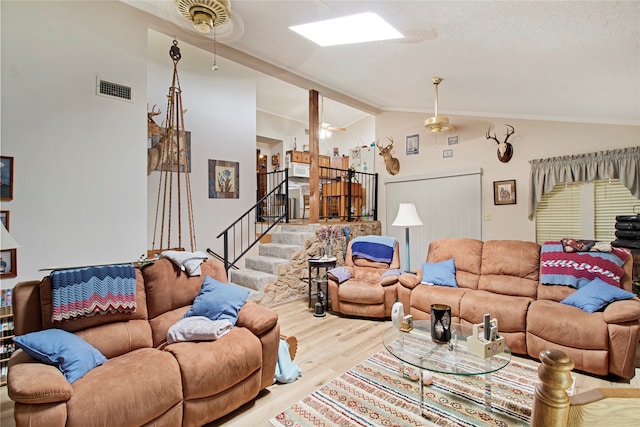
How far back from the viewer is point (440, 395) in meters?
2.30

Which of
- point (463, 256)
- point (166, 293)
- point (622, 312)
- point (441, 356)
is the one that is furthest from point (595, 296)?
point (166, 293)

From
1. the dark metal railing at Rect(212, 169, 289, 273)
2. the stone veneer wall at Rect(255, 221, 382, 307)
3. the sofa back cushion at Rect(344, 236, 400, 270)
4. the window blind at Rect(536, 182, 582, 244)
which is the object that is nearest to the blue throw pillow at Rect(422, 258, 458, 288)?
the sofa back cushion at Rect(344, 236, 400, 270)

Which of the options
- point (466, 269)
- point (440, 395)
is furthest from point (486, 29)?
point (440, 395)

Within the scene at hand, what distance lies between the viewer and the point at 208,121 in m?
5.60

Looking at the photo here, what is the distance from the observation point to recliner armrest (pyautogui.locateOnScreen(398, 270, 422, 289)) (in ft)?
12.5

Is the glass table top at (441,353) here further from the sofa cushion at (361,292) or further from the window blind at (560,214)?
the window blind at (560,214)

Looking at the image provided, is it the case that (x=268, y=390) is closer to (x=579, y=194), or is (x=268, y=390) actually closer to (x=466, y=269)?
(x=466, y=269)

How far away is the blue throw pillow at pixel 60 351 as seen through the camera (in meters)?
1.69

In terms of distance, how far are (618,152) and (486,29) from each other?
270cm

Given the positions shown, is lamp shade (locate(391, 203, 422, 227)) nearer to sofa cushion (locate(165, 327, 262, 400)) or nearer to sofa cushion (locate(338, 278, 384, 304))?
sofa cushion (locate(338, 278, 384, 304))

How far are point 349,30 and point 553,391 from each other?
3195 mm

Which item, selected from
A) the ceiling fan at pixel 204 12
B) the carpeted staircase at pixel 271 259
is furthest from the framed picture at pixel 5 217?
the carpeted staircase at pixel 271 259

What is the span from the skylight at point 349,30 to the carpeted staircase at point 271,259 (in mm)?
2795

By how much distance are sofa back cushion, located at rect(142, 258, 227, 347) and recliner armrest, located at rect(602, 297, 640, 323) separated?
337cm
